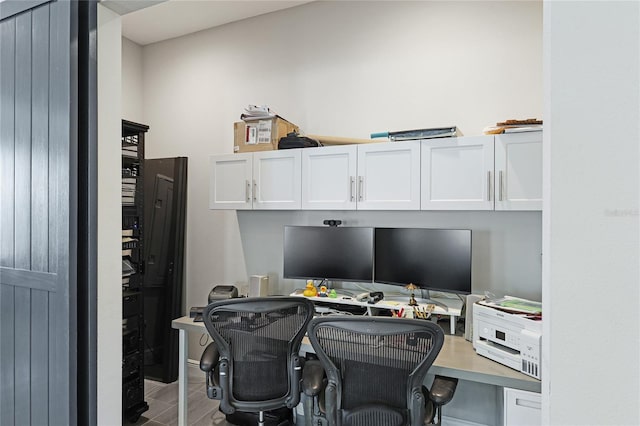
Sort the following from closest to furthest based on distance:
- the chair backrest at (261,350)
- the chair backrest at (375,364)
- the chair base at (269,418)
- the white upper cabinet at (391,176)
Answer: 1. the chair backrest at (375,364)
2. the chair backrest at (261,350)
3. the white upper cabinet at (391,176)
4. the chair base at (269,418)

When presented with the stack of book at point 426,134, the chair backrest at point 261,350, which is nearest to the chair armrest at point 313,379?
the chair backrest at point 261,350

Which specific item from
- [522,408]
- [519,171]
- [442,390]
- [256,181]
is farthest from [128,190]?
[522,408]

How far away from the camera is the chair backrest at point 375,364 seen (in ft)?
5.32

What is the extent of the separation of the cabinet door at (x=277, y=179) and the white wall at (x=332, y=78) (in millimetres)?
443

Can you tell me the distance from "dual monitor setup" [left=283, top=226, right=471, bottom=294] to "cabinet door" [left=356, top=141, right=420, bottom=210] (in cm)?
22

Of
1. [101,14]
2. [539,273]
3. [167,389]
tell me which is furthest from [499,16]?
[167,389]

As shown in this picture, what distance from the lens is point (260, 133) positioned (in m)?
2.82

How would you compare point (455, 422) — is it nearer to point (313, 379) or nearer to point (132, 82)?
point (313, 379)

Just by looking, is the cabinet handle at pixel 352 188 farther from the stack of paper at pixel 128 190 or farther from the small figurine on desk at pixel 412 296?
the stack of paper at pixel 128 190

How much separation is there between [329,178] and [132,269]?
1536mm

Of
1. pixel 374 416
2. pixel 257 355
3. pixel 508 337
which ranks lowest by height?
pixel 374 416

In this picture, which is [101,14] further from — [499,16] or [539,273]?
[539,273]

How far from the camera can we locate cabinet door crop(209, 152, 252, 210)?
2854mm

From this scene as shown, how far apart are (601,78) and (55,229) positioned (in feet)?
5.23
